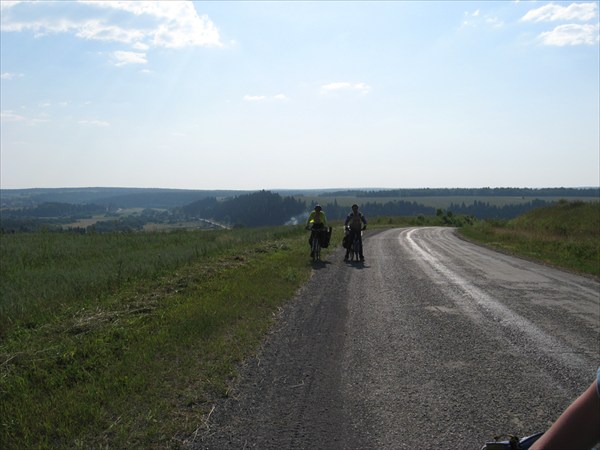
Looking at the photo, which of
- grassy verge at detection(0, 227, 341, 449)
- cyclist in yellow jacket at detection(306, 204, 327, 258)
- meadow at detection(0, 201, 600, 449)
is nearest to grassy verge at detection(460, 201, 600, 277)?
cyclist in yellow jacket at detection(306, 204, 327, 258)

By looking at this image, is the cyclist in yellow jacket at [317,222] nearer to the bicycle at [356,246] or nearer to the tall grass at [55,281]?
the bicycle at [356,246]

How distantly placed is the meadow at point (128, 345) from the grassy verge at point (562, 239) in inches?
424

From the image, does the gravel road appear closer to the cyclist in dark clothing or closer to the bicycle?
the bicycle

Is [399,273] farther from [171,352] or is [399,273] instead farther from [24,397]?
[24,397]

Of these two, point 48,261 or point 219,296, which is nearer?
point 219,296

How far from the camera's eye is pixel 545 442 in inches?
65.8

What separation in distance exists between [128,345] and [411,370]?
3771 millimetres

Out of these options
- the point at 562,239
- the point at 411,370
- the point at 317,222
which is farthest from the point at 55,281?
the point at 562,239

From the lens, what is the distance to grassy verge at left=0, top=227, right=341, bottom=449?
14.8 feet

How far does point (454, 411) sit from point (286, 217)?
111150 millimetres

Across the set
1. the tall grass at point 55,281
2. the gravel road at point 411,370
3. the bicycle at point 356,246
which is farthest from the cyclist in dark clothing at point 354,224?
the gravel road at point 411,370

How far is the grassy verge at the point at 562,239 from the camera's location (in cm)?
2000

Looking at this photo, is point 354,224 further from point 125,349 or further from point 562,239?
point 562,239

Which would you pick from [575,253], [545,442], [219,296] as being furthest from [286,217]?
[545,442]
